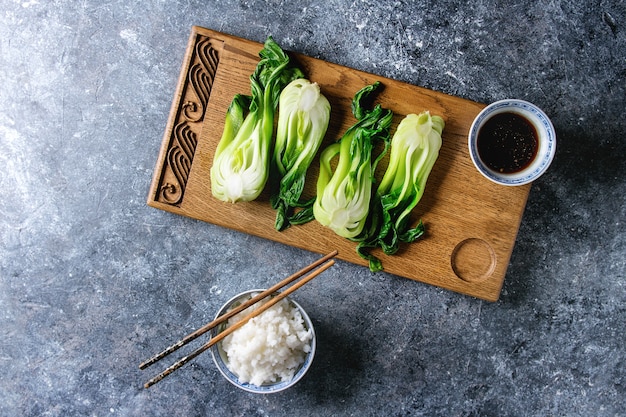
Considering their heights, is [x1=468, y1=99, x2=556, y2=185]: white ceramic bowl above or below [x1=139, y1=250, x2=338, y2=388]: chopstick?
above

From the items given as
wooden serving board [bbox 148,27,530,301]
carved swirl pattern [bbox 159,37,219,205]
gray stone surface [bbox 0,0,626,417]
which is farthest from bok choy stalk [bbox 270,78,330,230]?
carved swirl pattern [bbox 159,37,219,205]

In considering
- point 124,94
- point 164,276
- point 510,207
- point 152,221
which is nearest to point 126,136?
point 124,94

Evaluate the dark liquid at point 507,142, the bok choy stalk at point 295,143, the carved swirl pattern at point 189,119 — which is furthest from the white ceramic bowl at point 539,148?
the carved swirl pattern at point 189,119

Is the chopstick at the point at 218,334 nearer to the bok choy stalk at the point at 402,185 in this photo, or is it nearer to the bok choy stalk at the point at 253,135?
the bok choy stalk at the point at 402,185

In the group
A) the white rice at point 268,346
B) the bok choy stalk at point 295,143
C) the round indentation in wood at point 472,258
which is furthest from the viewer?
the round indentation in wood at point 472,258

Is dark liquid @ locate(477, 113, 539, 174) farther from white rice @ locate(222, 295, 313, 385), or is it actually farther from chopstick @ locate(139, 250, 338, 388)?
white rice @ locate(222, 295, 313, 385)

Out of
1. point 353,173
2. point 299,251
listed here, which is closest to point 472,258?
point 353,173
